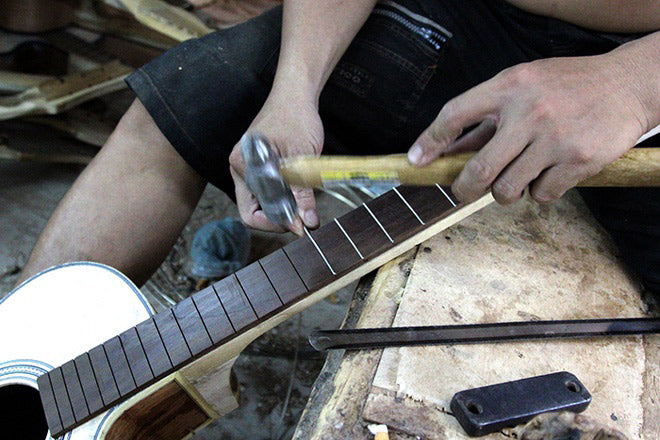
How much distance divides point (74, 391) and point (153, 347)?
140 mm

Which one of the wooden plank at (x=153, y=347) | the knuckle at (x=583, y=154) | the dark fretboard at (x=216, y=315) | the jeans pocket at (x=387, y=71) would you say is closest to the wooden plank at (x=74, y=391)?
the dark fretboard at (x=216, y=315)

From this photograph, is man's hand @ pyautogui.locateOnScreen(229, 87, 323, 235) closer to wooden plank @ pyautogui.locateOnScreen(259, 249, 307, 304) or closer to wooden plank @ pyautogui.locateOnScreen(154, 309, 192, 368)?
wooden plank @ pyautogui.locateOnScreen(259, 249, 307, 304)

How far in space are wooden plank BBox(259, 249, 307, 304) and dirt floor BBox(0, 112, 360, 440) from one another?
62cm

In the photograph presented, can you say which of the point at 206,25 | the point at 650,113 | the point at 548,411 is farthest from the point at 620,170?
the point at 206,25

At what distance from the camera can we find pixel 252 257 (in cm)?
179

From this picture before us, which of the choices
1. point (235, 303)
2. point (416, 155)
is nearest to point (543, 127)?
point (416, 155)

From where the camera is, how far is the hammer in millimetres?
734

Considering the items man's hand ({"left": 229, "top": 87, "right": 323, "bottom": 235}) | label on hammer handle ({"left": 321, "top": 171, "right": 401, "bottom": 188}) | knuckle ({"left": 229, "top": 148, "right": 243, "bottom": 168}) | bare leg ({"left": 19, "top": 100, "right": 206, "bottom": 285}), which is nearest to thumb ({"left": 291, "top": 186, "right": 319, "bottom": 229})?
man's hand ({"left": 229, "top": 87, "right": 323, "bottom": 235})

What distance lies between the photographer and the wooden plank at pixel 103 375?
0.88 metres

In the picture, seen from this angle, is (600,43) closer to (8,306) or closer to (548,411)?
(548,411)

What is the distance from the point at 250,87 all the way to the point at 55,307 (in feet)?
1.79

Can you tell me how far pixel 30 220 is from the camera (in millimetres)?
1863

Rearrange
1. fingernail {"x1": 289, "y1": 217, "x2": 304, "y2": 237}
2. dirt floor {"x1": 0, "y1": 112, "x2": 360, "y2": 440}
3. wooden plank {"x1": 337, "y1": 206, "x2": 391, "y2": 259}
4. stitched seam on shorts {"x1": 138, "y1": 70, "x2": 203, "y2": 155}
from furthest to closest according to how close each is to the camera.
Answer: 1. dirt floor {"x1": 0, "y1": 112, "x2": 360, "y2": 440}
2. stitched seam on shorts {"x1": 138, "y1": 70, "x2": 203, "y2": 155}
3. wooden plank {"x1": 337, "y1": 206, "x2": 391, "y2": 259}
4. fingernail {"x1": 289, "y1": 217, "x2": 304, "y2": 237}

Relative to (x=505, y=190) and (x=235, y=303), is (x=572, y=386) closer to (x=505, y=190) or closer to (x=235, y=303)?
(x=505, y=190)
